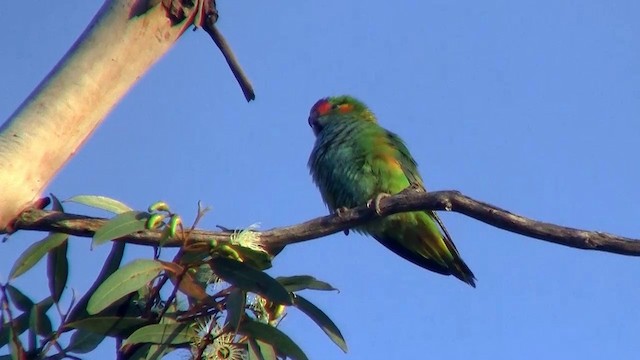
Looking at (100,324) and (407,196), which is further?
(407,196)

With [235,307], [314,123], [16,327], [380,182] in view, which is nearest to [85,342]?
[16,327]

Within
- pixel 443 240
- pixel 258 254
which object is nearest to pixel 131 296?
pixel 258 254

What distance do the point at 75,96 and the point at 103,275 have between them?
1.80 feet

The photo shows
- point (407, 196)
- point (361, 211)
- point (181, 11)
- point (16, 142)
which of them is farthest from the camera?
point (361, 211)

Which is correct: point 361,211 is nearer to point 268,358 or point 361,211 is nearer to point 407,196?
point 407,196

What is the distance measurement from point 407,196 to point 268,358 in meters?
0.72

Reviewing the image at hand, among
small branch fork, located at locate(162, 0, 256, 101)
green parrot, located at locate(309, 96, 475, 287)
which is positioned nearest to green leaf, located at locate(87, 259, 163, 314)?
small branch fork, located at locate(162, 0, 256, 101)

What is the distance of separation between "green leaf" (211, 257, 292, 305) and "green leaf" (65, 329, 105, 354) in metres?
0.35

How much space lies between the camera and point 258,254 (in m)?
2.49

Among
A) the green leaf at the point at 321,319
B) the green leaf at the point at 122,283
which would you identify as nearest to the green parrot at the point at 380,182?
the green leaf at the point at 321,319

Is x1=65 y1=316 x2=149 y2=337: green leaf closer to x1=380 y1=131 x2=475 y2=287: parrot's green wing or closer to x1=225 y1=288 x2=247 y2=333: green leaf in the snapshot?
x1=225 y1=288 x2=247 y2=333: green leaf

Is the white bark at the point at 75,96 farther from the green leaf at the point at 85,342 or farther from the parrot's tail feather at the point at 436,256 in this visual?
the parrot's tail feather at the point at 436,256

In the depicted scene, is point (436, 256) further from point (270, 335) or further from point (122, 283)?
point (122, 283)

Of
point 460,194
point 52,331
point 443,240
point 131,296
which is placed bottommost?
point 52,331
